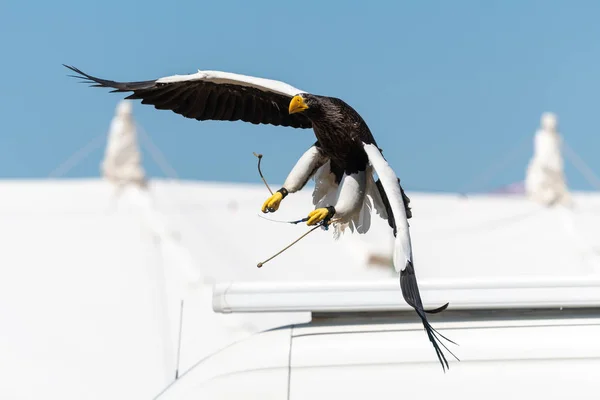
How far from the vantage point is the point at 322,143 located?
223 centimetres

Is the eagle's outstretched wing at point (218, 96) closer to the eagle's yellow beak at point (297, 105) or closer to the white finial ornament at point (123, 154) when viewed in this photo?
the eagle's yellow beak at point (297, 105)

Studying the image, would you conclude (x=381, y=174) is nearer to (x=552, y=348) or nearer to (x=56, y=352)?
(x=552, y=348)

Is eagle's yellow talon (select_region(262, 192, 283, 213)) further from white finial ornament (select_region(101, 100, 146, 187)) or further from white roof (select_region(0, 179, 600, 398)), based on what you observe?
white finial ornament (select_region(101, 100, 146, 187))

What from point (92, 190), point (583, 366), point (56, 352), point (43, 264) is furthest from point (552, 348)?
point (92, 190)

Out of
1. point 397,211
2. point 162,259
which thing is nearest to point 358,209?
point 397,211

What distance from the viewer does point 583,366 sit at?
260 cm

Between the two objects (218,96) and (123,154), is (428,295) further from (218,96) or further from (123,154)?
(123,154)

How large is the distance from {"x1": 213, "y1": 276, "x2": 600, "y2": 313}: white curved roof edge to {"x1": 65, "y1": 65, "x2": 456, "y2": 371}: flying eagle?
56cm

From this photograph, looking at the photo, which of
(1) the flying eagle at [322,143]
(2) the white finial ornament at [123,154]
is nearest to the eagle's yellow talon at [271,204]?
(1) the flying eagle at [322,143]

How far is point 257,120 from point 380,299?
702mm

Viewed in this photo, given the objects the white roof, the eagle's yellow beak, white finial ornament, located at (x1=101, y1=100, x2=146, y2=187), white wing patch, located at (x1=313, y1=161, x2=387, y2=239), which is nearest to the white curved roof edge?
the white roof

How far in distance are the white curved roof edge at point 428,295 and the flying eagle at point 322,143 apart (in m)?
0.56

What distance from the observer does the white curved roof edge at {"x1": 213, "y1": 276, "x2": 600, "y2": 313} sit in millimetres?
2826

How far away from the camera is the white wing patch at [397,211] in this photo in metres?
2.03
